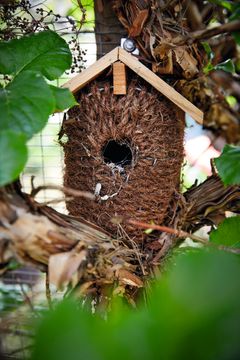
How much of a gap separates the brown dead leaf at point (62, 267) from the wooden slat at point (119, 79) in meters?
0.42

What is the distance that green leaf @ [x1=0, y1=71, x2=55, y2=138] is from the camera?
0.53 metres

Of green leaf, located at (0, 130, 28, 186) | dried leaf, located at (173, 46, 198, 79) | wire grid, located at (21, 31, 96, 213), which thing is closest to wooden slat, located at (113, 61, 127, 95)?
dried leaf, located at (173, 46, 198, 79)

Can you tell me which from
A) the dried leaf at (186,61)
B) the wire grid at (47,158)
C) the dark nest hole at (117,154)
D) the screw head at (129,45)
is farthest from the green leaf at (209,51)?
the wire grid at (47,158)

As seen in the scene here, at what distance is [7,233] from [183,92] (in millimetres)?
589

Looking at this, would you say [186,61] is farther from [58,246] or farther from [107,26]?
[58,246]

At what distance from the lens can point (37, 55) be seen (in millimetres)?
722

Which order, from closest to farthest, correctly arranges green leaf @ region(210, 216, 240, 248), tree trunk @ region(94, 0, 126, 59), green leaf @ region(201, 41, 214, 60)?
green leaf @ region(210, 216, 240, 248) → green leaf @ region(201, 41, 214, 60) → tree trunk @ region(94, 0, 126, 59)

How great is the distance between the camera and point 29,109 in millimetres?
558

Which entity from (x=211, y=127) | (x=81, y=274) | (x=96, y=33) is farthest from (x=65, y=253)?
(x=96, y=33)

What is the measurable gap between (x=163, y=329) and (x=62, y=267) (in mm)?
316

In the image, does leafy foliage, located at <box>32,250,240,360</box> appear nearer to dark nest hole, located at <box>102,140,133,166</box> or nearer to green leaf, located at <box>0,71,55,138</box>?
green leaf, located at <box>0,71,55,138</box>

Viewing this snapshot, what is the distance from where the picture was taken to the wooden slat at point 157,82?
818mm

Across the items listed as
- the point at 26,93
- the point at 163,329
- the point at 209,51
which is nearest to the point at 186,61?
the point at 209,51

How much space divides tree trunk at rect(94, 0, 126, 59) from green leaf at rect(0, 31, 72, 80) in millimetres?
269
